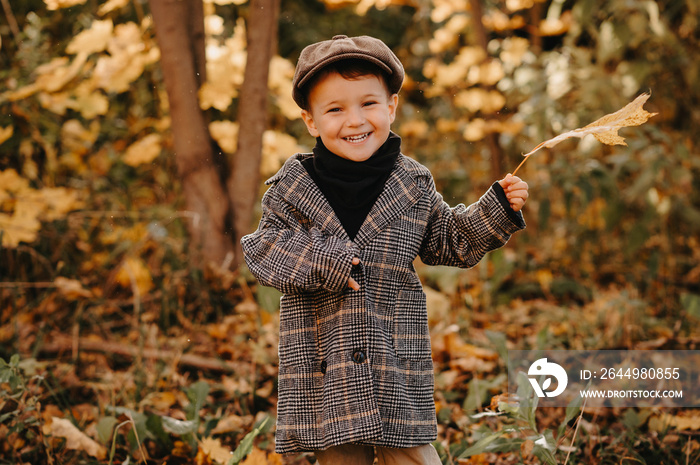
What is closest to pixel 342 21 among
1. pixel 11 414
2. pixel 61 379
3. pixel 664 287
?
pixel 664 287

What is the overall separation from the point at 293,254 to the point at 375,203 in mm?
240

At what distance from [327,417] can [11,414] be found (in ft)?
3.29

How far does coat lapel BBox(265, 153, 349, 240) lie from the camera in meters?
1.50

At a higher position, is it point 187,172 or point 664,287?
point 187,172

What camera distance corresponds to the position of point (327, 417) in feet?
4.64

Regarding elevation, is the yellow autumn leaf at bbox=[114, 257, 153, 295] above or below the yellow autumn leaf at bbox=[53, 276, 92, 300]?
above

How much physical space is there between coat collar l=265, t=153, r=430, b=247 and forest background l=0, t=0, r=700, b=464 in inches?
23.7

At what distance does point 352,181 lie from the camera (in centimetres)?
151

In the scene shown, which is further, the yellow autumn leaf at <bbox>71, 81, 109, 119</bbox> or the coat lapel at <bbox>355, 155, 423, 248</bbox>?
the yellow autumn leaf at <bbox>71, 81, 109, 119</bbox>

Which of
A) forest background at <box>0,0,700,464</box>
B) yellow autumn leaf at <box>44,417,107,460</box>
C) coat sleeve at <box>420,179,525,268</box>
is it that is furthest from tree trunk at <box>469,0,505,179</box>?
yellow autumn leaf at <box>44,417,107,460</box>

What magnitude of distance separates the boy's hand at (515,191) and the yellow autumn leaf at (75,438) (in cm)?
138

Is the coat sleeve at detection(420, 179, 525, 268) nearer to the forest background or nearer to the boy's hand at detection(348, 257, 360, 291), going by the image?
the boy's hand at detection(348, 257, 360, 291)

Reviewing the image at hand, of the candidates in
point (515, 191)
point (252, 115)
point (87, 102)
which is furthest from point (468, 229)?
point (87, 102)

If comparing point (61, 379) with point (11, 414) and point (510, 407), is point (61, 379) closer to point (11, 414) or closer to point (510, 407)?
point (11, 414)
